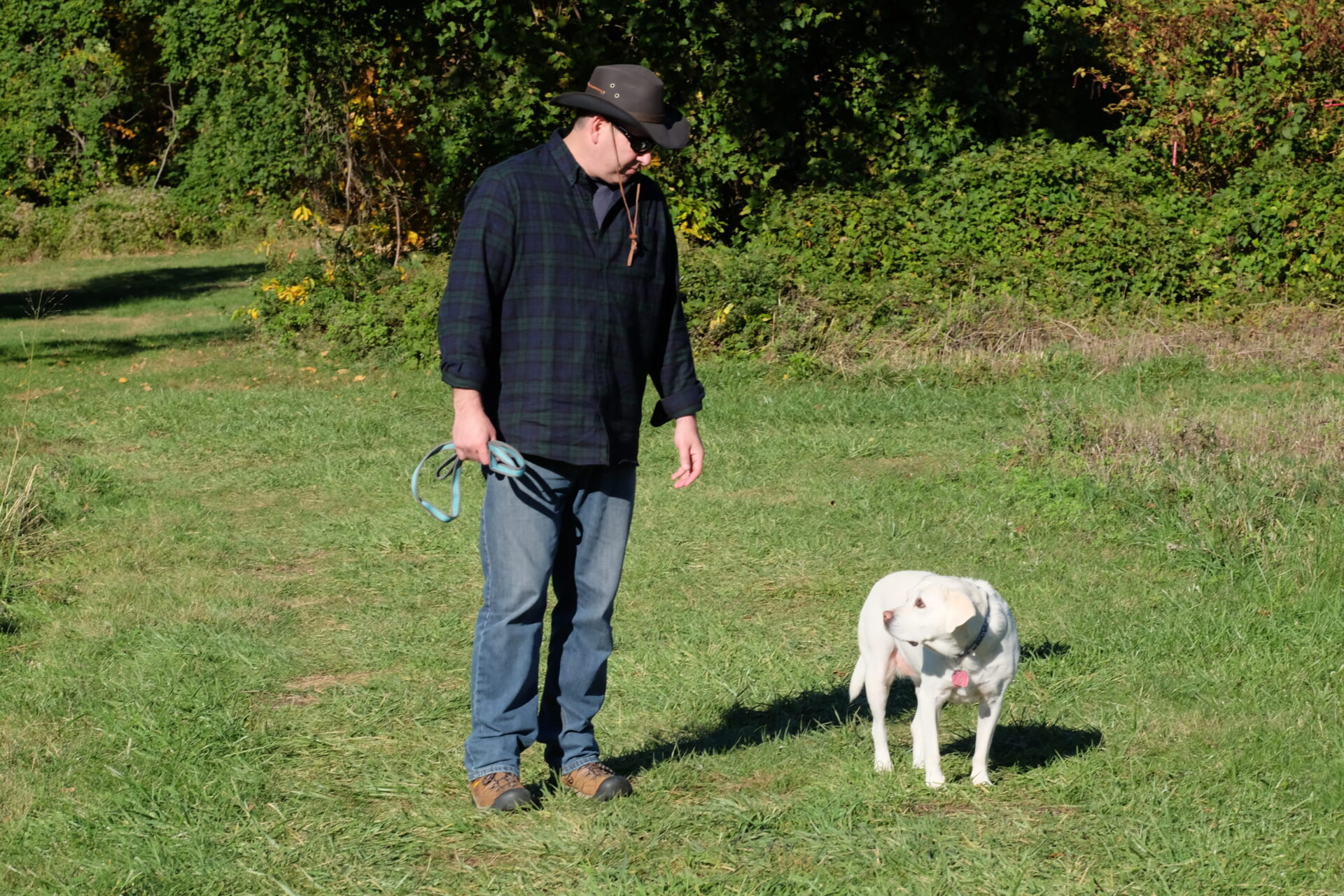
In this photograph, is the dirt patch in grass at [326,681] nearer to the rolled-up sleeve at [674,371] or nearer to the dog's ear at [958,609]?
the rolled-up sleeve at [674,371]

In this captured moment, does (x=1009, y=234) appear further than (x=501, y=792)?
Yes

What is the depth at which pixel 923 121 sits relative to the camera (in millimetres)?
15836

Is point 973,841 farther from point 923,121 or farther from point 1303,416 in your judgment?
point 923,121

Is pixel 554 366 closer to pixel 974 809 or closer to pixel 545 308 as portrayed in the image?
pixel 545 308

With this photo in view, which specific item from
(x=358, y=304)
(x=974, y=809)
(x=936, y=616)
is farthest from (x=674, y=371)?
(x=358, y=304)

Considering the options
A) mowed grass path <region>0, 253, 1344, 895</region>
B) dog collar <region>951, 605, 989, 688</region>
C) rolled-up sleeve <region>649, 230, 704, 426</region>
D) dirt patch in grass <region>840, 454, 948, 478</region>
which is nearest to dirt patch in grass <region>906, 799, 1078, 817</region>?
→ mowed grass path <region>0, 253, 1344, 895</region>

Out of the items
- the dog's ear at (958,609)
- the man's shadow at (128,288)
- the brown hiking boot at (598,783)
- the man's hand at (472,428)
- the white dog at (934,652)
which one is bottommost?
the man's shadow at (128,288)

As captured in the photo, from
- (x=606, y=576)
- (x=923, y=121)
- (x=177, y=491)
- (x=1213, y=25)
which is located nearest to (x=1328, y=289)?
(x=1213, y=25)

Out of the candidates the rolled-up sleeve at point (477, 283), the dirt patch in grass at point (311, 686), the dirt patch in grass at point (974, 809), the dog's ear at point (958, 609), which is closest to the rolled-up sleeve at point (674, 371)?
the rolled-up sleeve at point (477, 283)

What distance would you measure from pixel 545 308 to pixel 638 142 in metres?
0.54

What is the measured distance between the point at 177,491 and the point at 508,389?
5944 mm

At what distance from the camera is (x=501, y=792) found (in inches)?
166

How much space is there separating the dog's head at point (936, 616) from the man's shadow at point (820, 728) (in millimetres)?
813

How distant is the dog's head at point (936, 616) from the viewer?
3.94 m
